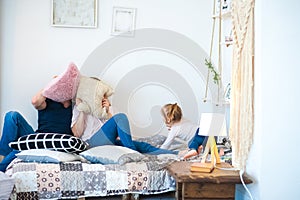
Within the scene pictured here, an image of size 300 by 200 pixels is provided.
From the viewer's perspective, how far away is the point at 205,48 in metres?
3.94

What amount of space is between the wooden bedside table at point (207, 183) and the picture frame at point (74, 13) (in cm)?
179

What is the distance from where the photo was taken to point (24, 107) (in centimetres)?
359

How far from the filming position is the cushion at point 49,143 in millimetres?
2793

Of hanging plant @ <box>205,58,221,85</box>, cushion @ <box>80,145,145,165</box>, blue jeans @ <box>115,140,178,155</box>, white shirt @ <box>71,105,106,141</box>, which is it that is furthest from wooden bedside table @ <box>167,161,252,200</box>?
hanging plant @ <box>205,58,221,85</box>

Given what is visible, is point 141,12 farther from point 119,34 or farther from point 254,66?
point 254,66

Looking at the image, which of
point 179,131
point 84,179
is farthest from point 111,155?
point 179,131

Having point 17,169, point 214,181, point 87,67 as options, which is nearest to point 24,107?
point 87,67

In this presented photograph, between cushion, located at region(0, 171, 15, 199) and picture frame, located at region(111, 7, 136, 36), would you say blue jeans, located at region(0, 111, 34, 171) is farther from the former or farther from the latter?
picture frame, located at region(111, 7, 136, 36)

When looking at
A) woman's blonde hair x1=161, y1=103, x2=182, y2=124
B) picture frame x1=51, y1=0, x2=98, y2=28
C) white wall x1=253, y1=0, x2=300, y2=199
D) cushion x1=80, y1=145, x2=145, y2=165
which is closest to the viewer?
white wall x1=253, y1=0, x2=300, y2=199

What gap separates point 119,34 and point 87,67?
414mm

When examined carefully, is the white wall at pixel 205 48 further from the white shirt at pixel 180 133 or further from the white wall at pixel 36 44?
the white shirt at pixel 180 133

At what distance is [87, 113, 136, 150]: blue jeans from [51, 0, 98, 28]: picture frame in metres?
1.00

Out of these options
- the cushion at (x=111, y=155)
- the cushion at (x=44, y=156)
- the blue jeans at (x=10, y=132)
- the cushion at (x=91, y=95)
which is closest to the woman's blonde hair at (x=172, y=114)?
the cushion at (x=91, y=95)

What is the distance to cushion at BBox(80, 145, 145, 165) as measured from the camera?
2654 mm
